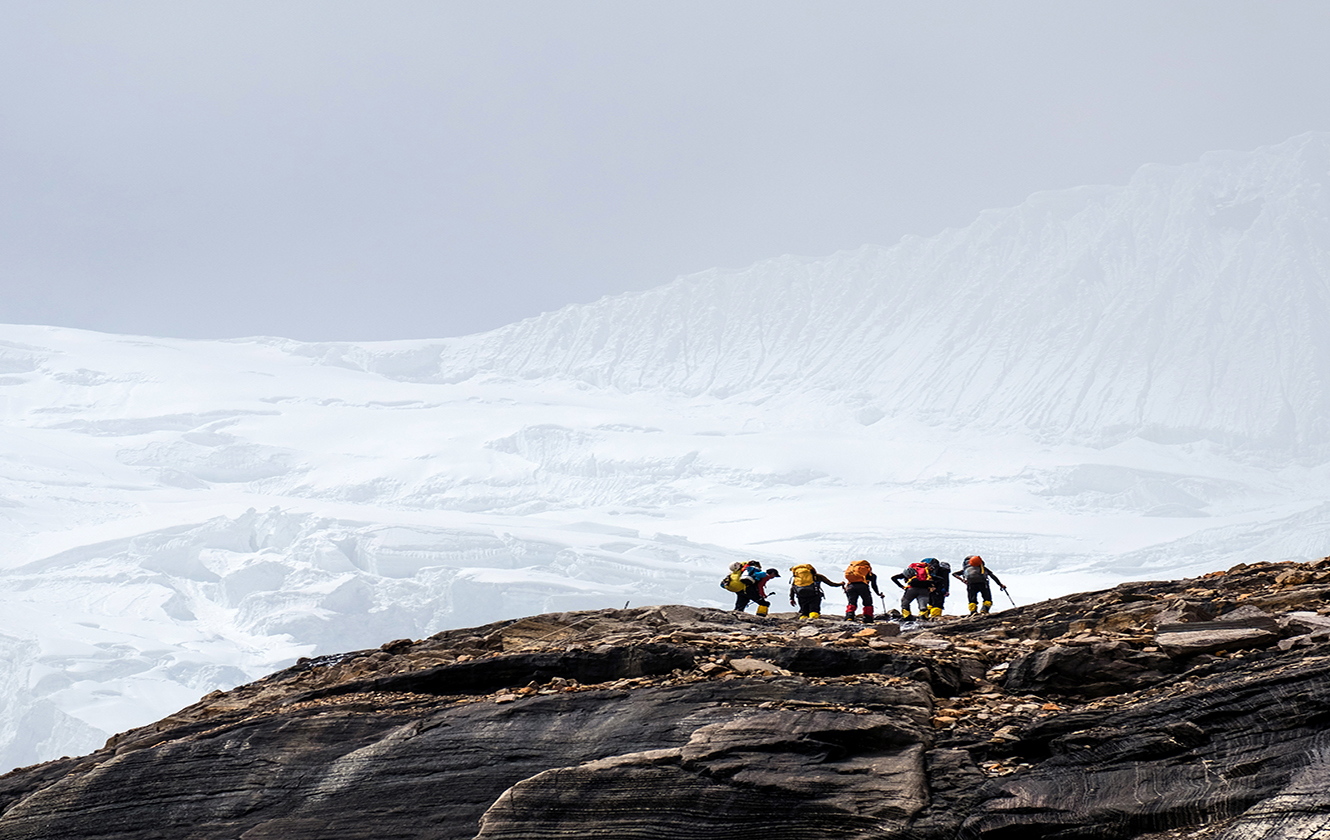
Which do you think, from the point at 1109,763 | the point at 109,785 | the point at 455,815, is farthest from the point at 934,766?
the point at 109,785

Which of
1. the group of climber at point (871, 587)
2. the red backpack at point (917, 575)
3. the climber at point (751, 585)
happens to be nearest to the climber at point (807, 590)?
the group of climber at point (871, 587)

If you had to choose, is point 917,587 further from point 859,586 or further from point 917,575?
point 859,586

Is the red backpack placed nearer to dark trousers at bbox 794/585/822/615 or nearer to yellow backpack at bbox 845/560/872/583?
yellow backpack at bbox 845/560/872/583

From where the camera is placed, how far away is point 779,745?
8.10m

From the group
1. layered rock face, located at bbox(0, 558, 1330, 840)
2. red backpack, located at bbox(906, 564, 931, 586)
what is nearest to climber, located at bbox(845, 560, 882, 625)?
red backpack, located at bbox(906, 564, 931, 586)

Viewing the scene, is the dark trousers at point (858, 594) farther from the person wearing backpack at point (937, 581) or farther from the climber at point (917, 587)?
the person wearing backpack at point (937, 581)

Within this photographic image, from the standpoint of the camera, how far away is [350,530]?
11912 cm

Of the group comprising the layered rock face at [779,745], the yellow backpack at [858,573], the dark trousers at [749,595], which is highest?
the yellow backpack at [858,573]

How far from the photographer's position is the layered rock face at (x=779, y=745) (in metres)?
6.91

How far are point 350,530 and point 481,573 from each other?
2217cm

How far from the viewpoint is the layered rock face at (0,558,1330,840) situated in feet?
22.7

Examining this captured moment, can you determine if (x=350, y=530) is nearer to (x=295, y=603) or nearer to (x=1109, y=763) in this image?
(x=295, y=603)

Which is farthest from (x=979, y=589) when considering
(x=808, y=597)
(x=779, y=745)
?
(x=779, y=745)

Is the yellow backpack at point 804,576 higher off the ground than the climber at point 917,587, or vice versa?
the yellow backpack at point 804,576
